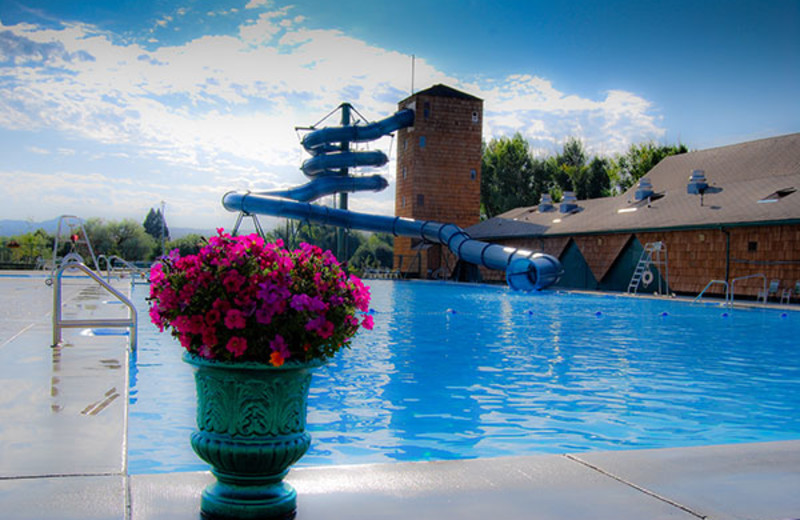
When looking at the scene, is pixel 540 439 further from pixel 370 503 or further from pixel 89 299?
pixel 89 299

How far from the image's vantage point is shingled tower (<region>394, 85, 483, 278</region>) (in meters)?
40.0

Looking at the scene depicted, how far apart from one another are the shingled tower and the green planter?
36.3 m

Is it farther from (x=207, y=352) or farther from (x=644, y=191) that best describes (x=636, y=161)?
(x=207, y=352)

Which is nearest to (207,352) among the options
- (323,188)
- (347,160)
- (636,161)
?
(347,160)

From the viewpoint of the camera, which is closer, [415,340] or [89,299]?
[415,340]

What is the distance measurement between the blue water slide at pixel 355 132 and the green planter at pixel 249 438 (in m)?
35.2

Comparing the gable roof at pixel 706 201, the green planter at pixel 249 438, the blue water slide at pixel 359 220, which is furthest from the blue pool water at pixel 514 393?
the blue water slide at pixel 359 220

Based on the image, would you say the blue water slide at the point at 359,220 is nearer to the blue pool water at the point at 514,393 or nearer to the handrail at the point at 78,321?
the blue pool water at the point at 514,393

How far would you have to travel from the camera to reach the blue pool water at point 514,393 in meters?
5.46

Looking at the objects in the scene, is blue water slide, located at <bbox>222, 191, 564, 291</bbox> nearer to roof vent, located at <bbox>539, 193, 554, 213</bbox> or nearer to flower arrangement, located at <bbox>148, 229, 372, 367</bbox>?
roof vent, located at <bbox>539, 193, 554, 213</bbox>

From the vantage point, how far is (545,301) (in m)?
21.4

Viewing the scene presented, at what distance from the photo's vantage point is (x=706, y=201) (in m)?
25.5

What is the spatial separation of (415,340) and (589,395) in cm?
479

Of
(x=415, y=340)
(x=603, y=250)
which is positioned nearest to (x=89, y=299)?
(x=415, y=340)
